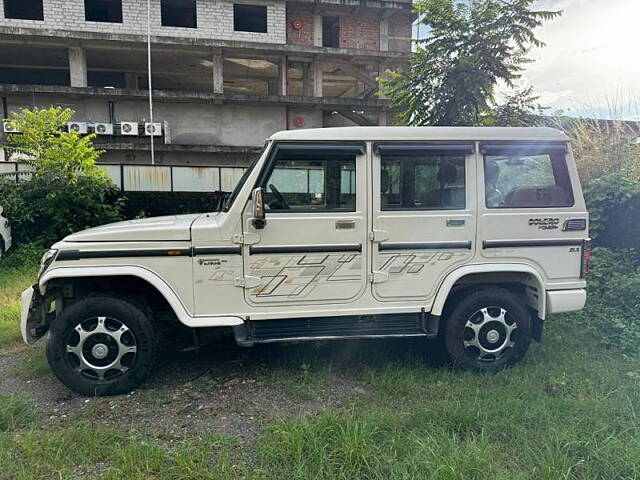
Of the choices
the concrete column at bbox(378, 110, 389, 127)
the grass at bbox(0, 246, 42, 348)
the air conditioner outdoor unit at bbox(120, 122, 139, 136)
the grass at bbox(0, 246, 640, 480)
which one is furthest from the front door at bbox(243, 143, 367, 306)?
the concrete column at bbox(378, 110, 389, 127)

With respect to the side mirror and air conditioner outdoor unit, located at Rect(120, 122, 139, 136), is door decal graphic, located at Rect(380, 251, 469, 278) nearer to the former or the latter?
the side mirror

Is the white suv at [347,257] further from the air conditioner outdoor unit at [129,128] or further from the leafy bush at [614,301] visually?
the air conditioner outdoor unit at [129,128]

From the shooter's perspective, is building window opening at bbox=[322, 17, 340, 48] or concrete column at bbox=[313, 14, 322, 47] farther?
building window opening at bbox=[322, 17, 340, 48]

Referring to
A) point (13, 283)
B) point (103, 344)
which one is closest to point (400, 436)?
point (103, 344)

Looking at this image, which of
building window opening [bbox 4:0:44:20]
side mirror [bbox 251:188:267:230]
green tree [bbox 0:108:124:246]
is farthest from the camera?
building window opening [bbox 4:0:44:20]

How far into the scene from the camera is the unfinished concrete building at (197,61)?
1642 cm

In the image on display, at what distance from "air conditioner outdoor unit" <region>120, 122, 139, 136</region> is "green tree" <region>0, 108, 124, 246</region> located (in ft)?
23.6

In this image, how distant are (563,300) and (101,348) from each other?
4098mm

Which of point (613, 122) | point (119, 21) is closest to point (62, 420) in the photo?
point (613, 122)

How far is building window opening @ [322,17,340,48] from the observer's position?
19.9 meters

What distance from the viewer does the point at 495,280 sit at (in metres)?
3.95

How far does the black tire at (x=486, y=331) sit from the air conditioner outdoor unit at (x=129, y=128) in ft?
52.0

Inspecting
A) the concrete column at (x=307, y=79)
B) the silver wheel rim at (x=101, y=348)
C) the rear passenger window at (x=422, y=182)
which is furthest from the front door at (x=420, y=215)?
the concrete column at (x=307, y=79)

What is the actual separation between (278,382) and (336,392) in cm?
53
